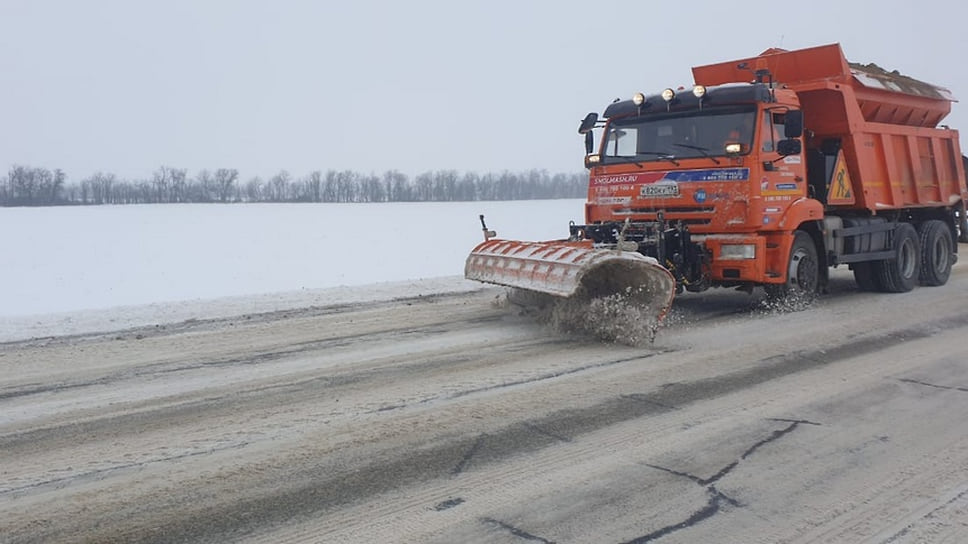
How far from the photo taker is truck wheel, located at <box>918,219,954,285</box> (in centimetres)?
1261

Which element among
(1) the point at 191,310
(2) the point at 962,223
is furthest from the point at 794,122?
(1) the point at 191,310

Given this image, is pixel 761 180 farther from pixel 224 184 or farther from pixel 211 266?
pixel 224 184

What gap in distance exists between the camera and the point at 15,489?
13.1 feet

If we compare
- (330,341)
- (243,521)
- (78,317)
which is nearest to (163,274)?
(78,317)

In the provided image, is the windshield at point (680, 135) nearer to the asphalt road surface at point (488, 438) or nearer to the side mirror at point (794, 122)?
the side mirror at point (794, 122)

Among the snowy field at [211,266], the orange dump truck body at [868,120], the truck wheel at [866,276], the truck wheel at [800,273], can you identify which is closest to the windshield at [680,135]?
the truck wheel at [800,273]

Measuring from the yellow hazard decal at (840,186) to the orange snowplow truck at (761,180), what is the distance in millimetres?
26

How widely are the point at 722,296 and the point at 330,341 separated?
6056 mm

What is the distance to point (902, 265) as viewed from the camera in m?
12.0

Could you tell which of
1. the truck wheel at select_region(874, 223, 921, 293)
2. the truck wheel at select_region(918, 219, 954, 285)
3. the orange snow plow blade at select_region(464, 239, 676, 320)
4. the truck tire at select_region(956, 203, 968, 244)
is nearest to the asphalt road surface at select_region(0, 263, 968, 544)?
the orange snow plow blade at select_region(464, 239, 676, 320)

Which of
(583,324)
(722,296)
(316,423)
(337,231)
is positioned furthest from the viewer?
(337,231)

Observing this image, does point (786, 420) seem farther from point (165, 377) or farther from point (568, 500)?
point (165, 377)

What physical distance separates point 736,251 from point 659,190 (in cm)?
117

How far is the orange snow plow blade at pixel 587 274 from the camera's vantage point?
754cm
